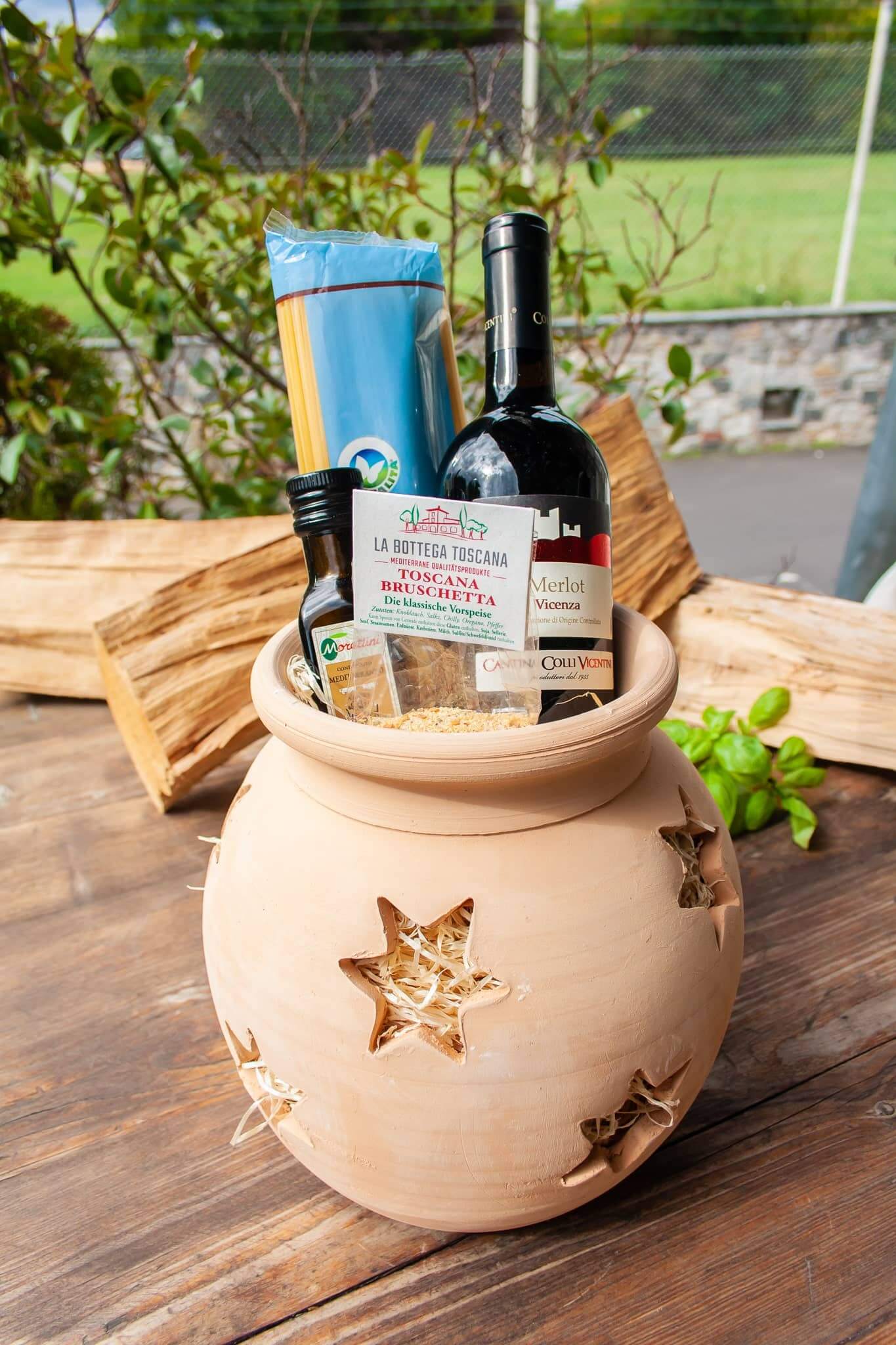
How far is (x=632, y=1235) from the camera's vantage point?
0.60 meters

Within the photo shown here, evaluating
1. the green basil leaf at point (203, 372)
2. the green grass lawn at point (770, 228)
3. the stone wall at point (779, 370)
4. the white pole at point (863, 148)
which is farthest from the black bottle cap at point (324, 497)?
the white pole at point (863, 148)

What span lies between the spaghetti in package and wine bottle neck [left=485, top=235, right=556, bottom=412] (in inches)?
3.2

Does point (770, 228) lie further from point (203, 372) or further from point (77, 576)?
point (77, 576)

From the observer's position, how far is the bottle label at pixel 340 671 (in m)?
0.60

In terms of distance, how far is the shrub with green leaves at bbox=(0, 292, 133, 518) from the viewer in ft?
5.48

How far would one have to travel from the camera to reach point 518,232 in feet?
1.89

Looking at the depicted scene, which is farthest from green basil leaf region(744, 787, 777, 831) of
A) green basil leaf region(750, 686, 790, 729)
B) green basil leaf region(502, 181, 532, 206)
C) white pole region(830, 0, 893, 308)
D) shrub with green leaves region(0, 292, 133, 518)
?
white pole region(830, 0, 893, 308)

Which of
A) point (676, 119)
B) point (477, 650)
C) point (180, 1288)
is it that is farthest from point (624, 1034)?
point (676, 119)

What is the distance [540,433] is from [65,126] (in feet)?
3.66

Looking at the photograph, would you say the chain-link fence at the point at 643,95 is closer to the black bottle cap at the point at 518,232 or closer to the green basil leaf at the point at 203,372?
the green basil leaf at the point at 203,372

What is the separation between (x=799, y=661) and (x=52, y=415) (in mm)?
1322

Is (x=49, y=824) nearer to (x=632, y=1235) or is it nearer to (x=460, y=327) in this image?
(x=632, y=1235)

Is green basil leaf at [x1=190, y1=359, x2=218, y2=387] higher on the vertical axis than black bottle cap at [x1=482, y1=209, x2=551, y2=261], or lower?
lower

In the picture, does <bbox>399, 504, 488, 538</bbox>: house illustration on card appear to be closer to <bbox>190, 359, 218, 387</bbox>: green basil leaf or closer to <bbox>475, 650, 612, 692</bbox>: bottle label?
<bbox>475, 650, 612, 692</bbox>: bottle label
